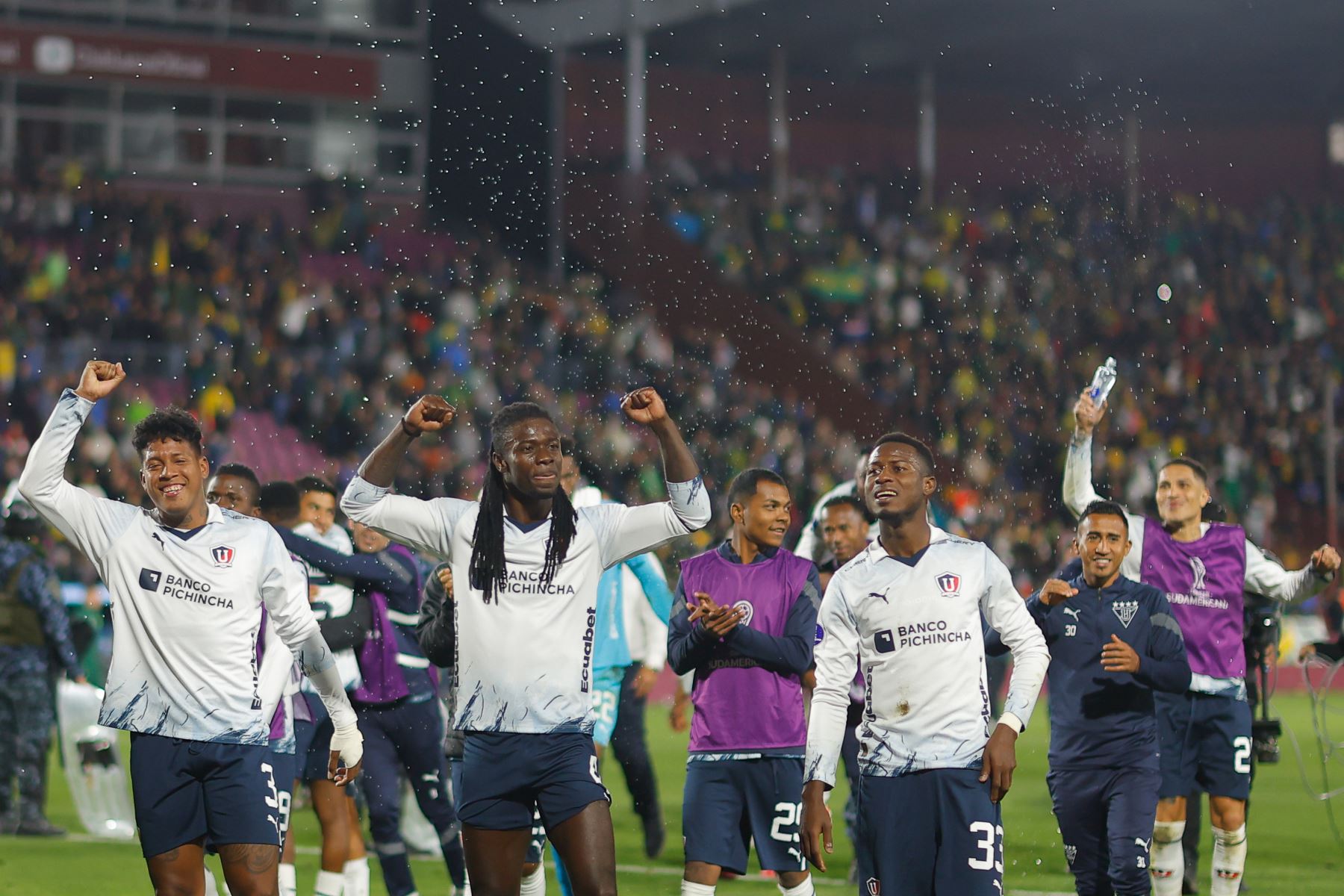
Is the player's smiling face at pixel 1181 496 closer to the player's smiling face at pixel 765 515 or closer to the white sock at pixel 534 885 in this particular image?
the player's smiling face at pixel 765 515

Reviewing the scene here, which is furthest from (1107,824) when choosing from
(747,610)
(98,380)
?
(98,380)

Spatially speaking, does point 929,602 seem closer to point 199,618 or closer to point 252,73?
point 199,618

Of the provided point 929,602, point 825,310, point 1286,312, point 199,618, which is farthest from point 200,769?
point 1286,312

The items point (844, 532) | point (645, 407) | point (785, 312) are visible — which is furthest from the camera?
point (785, 312)

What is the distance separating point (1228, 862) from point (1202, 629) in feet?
3.93

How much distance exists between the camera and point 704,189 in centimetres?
3803

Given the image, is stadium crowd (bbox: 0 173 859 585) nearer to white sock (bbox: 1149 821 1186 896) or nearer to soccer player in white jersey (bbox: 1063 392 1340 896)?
soccer player in white jersey (bbox: 1063 392 1340 896)

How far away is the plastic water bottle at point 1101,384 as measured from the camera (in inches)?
349

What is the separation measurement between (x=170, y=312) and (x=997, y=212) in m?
17.4

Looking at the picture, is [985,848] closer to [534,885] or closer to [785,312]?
[534,885]

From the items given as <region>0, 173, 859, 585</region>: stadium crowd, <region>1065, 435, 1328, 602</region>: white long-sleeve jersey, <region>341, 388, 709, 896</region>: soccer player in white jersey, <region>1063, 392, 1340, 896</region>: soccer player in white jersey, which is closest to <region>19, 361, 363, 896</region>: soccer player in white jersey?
<region>341, 388, 709, 896</region>: soccer player in white jersey

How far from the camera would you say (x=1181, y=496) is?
381 inches

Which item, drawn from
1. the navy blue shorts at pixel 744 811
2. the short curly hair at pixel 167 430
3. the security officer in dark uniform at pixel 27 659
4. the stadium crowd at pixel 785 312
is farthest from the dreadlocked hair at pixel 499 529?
the stadium crowd at pixel 785 312

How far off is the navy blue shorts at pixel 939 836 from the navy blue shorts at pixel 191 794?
2.18m
